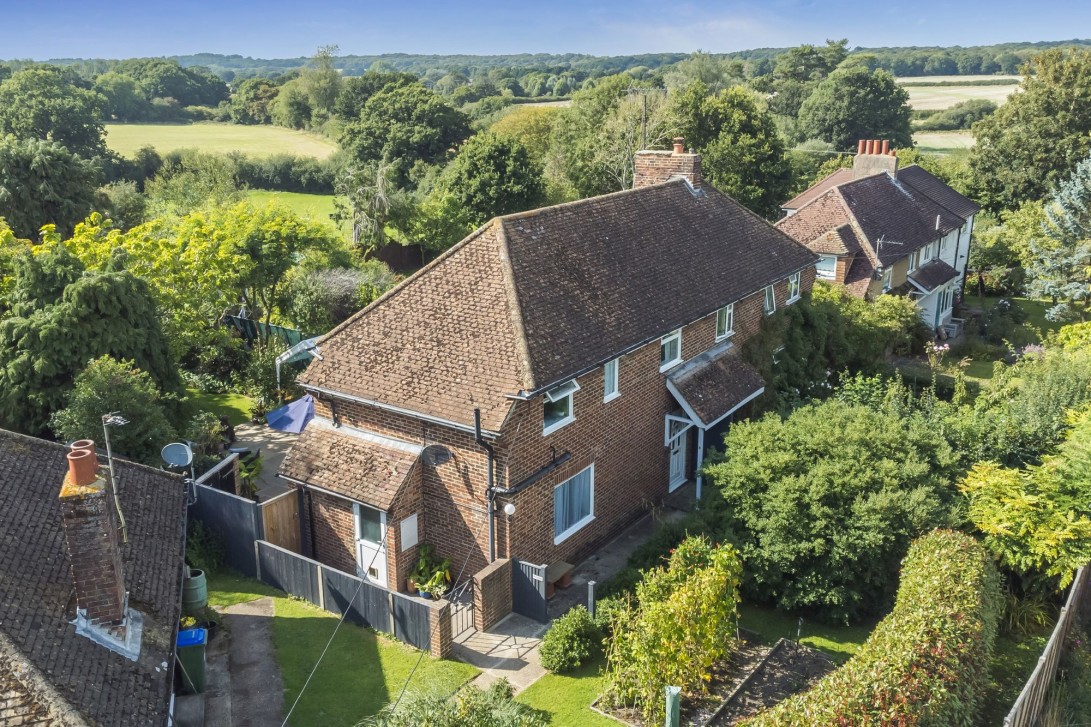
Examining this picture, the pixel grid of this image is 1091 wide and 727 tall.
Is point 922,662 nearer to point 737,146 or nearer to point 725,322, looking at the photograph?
point 725,322

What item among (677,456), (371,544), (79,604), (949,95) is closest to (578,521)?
(677,456)

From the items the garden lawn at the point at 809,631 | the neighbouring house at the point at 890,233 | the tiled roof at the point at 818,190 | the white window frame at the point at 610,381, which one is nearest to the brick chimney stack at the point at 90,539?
the white window frame at the point at 610,381

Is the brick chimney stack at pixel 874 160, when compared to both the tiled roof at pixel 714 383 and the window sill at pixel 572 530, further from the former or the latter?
the window sill at pixel 572 530

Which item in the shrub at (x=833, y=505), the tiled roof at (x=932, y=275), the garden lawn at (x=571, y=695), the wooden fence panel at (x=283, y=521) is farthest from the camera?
the tiled roof at (x=932, y=275)

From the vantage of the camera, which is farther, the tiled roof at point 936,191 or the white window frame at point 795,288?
the tiled roof at point 936,191

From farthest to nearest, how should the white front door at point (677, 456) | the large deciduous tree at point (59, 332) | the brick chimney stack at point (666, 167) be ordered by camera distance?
the brick chimney stack at point (666, 167) < the large deciduous tree at point (59, 332) < the white front door at point (677, 456)

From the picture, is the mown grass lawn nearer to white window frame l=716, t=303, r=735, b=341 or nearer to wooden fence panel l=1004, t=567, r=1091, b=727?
wooden fence panel l=1004, t=567, r=1091, b=727

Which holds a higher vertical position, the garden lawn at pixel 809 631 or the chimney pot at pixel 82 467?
the chimney pot at pixel 82 467
